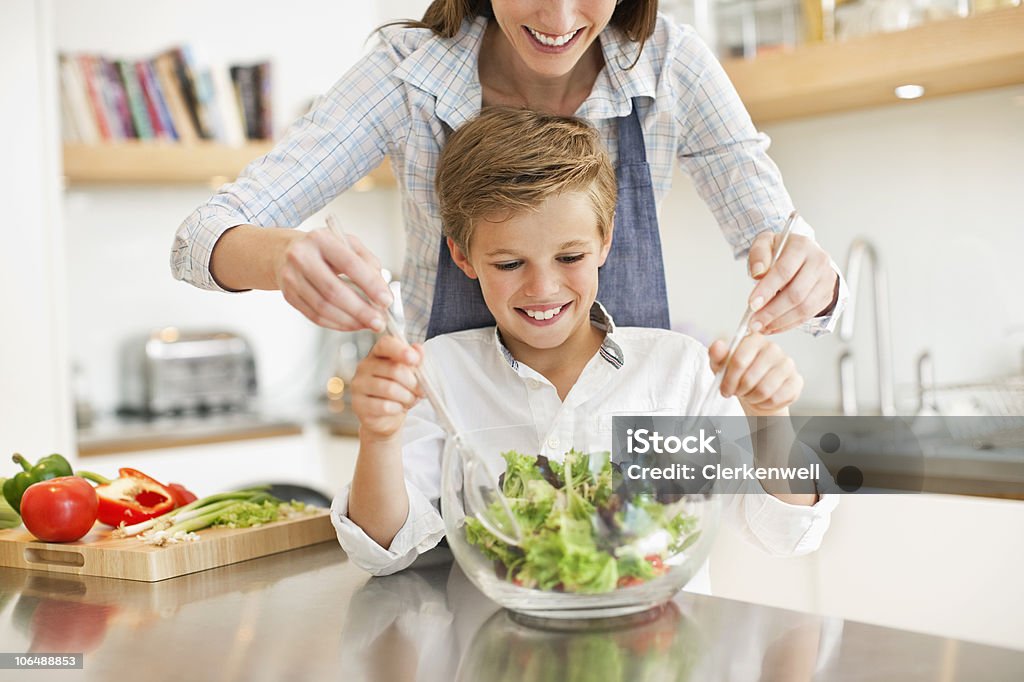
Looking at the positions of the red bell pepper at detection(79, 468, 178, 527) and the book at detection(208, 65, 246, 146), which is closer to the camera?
the red bell pepper at detection(79, 468, 178, 527)

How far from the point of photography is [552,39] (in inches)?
46.0

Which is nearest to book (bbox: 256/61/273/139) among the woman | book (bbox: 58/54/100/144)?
book (bbox: 58/54/100/144)

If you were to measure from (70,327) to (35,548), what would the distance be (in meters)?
2.44

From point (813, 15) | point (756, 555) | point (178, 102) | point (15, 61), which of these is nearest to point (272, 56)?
point (178, 102)

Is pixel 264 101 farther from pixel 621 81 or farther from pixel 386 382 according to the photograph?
pixel 386 382

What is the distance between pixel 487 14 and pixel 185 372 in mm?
2434

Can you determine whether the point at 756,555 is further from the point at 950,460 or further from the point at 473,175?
the point at 473,175

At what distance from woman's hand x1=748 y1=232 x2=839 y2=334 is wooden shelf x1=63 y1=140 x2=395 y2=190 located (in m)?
2.23

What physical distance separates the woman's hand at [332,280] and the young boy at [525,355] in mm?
49

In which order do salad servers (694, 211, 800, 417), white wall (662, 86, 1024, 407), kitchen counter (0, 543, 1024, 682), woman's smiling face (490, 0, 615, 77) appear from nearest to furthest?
1. kitchen counter (0, 543, 1024, 682)
2. salad servers (694, 211, 800, 417)
3. woman's smiling face (490, 0, 615, 77)
4. white wall (662, 86, 1024, 407)

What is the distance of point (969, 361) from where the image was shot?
269cm

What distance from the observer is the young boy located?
1062 mm

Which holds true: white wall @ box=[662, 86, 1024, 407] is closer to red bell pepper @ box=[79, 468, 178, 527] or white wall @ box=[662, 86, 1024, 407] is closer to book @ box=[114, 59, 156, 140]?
book @ box=[114, 59, 156, 140]

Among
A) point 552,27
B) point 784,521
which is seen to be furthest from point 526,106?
point 784,521
